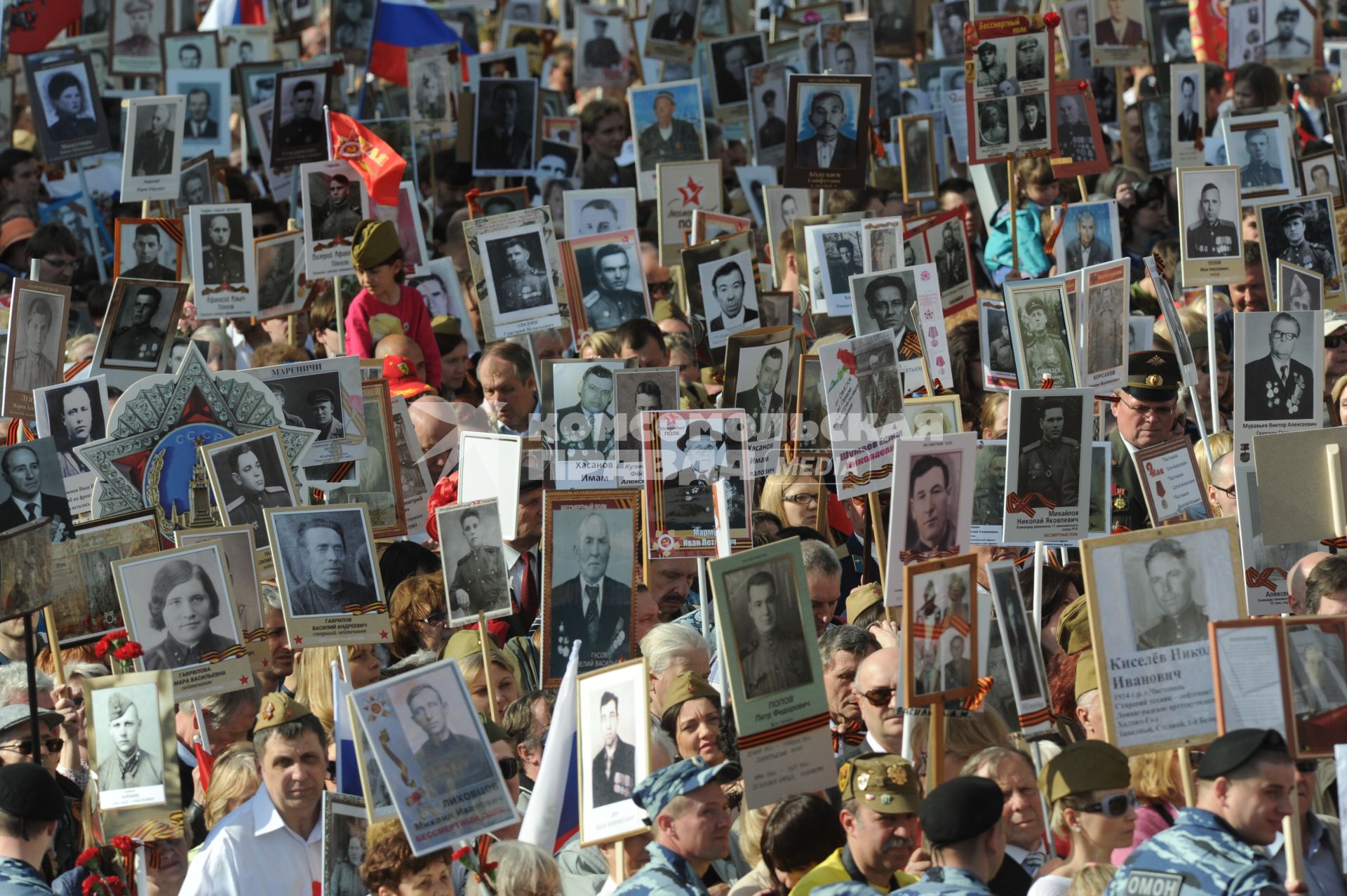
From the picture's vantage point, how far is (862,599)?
8.30 m

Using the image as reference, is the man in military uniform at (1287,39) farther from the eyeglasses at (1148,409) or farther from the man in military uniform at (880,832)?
the man in military uniform at (880,832)

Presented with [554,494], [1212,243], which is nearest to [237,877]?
[554,494]

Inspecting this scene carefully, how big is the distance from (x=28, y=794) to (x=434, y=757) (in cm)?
116

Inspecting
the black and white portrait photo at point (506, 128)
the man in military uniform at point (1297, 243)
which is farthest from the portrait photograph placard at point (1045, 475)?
the black and white portrait photo at point (506, 128)

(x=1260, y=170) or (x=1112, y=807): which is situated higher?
(x=1260, y=170)

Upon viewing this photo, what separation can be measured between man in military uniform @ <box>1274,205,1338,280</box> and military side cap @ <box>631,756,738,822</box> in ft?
21.3

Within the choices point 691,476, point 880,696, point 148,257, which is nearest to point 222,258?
point 148,257

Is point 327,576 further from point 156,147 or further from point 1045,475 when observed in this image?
point 156,147

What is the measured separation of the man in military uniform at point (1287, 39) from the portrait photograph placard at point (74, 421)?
1055 cm

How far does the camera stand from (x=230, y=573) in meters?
7.75

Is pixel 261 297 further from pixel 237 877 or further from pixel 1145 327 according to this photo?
pixel 237 877

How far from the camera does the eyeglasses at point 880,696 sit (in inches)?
263

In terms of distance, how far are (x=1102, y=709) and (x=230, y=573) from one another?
348 centimetres

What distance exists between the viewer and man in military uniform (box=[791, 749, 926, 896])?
5.65 meters
